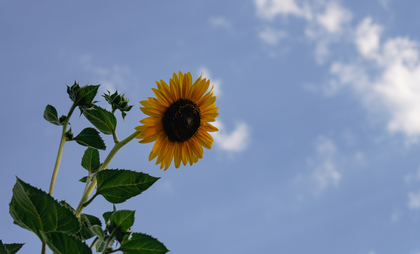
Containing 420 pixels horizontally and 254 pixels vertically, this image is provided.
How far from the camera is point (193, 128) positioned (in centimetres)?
336

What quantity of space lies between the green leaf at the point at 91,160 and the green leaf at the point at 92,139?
9 centimetres

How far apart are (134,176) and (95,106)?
0.61 m

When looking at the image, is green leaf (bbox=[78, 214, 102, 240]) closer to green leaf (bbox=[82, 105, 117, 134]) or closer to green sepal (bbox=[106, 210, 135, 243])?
green sepal (bbox=[106, 210, 135, 243])

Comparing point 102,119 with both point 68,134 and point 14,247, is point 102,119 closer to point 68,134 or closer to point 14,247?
point 68,134

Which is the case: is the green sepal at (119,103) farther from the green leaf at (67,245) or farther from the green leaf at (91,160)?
the green leaf at (67,245)

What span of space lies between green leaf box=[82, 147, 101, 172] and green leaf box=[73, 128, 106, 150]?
0.09 meters

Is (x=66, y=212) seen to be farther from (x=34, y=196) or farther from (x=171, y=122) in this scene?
(x=171, y=122)

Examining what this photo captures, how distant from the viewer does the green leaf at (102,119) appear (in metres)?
2.20

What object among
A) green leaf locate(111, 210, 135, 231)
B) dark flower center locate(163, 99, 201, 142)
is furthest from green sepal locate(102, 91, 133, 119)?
green leaf locate(111, 210, 135, 231)

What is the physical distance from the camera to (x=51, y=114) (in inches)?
83.6

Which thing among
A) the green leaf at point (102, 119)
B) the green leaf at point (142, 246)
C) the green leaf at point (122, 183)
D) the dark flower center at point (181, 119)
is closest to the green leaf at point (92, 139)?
the green leaf at point (102, 119)

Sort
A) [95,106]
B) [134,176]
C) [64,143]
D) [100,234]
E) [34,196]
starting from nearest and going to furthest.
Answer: [34,196], [100,234], [134,176], [64,143], [95,106]

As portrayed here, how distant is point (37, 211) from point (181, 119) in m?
1.82

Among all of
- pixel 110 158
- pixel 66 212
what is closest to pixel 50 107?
pixel 110 158
